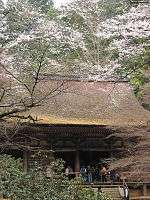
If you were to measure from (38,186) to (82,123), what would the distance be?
572 cm

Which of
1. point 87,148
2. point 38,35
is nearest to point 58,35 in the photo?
point 38,35

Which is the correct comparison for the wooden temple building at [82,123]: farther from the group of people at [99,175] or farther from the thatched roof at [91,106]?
the group of people at [99,175]

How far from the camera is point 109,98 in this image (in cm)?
1991

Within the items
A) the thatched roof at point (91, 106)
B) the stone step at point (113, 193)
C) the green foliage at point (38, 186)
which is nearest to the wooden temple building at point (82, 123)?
the thatched roof at point (91, 106)

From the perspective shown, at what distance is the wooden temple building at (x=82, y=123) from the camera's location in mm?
16281

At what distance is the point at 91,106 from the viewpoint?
1862 centimetres

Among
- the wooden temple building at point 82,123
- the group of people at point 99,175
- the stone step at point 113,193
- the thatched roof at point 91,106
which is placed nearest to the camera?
the stone step at point 113,193

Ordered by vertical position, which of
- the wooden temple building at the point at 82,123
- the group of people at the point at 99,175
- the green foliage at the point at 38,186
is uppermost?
the wooden temple building at the point at 82,123

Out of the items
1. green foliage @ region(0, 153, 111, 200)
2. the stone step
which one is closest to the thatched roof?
the stone step

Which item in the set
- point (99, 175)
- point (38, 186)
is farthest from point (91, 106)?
point (38, 186)

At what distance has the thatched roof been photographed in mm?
16875

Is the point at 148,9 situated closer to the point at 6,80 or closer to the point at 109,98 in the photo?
the point at 6,80

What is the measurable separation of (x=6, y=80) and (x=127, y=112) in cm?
703

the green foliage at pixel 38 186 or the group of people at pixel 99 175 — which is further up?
the group of people at pixel 99 175
